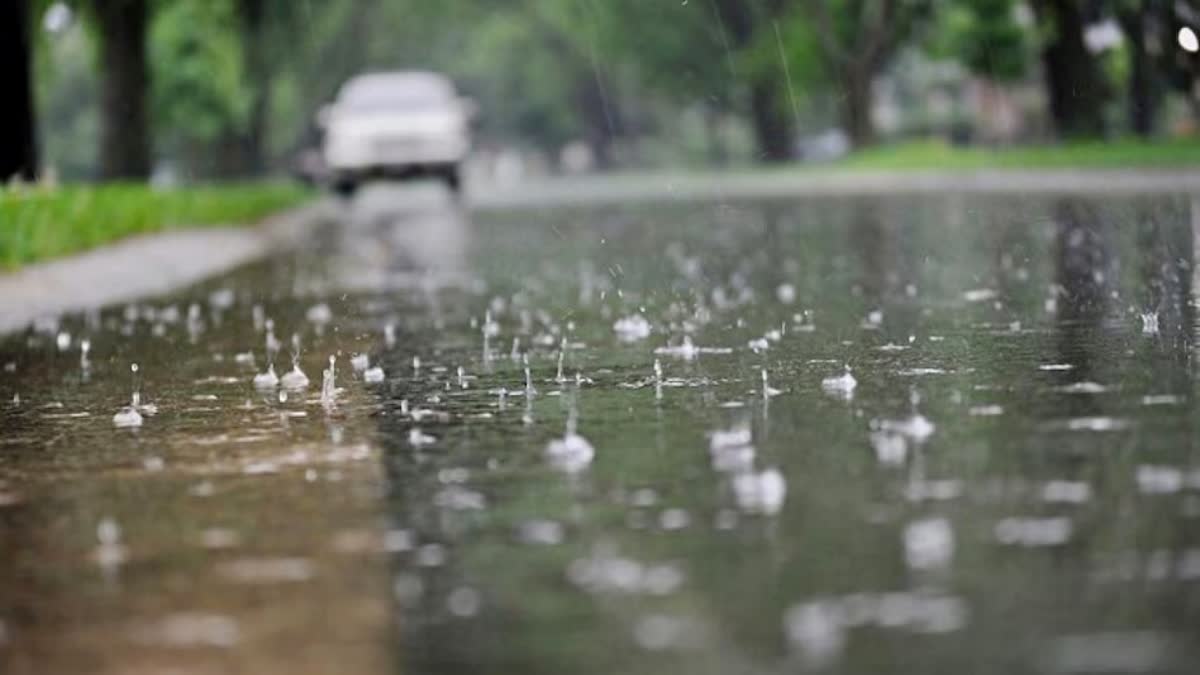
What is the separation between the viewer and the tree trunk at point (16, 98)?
98.0ft

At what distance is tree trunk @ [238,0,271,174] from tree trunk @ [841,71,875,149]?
1302 cm

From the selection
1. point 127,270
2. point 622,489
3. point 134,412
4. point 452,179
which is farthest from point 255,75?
point 622,489

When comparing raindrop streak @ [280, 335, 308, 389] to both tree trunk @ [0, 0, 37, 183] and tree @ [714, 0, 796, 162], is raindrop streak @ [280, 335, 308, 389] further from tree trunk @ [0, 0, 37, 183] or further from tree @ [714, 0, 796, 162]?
tree @ [714, 0, 796, 162]

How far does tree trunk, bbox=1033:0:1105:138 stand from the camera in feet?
151

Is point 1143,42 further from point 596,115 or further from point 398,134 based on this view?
point 596,115

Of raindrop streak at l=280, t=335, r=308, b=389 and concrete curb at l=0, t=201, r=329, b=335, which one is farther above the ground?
concrete curb at l=0, t=201, r=329, b=335

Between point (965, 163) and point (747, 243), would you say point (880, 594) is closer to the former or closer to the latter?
point (747, 243)

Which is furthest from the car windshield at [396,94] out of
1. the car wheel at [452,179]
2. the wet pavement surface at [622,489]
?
the wet pavement surface at [622,489]

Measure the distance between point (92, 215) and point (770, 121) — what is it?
60201mm

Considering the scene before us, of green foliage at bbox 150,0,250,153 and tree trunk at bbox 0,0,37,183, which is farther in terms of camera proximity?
green foliage at bbox 150,0,250,153

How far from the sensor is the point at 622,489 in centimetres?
748

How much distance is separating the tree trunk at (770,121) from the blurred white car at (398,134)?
33814 millimetres

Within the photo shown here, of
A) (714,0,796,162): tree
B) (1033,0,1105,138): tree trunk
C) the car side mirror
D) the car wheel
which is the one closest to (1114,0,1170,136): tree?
(1033,0,1105,138): tree trunk

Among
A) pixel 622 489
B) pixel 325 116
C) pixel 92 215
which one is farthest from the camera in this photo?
pixel 325 116
